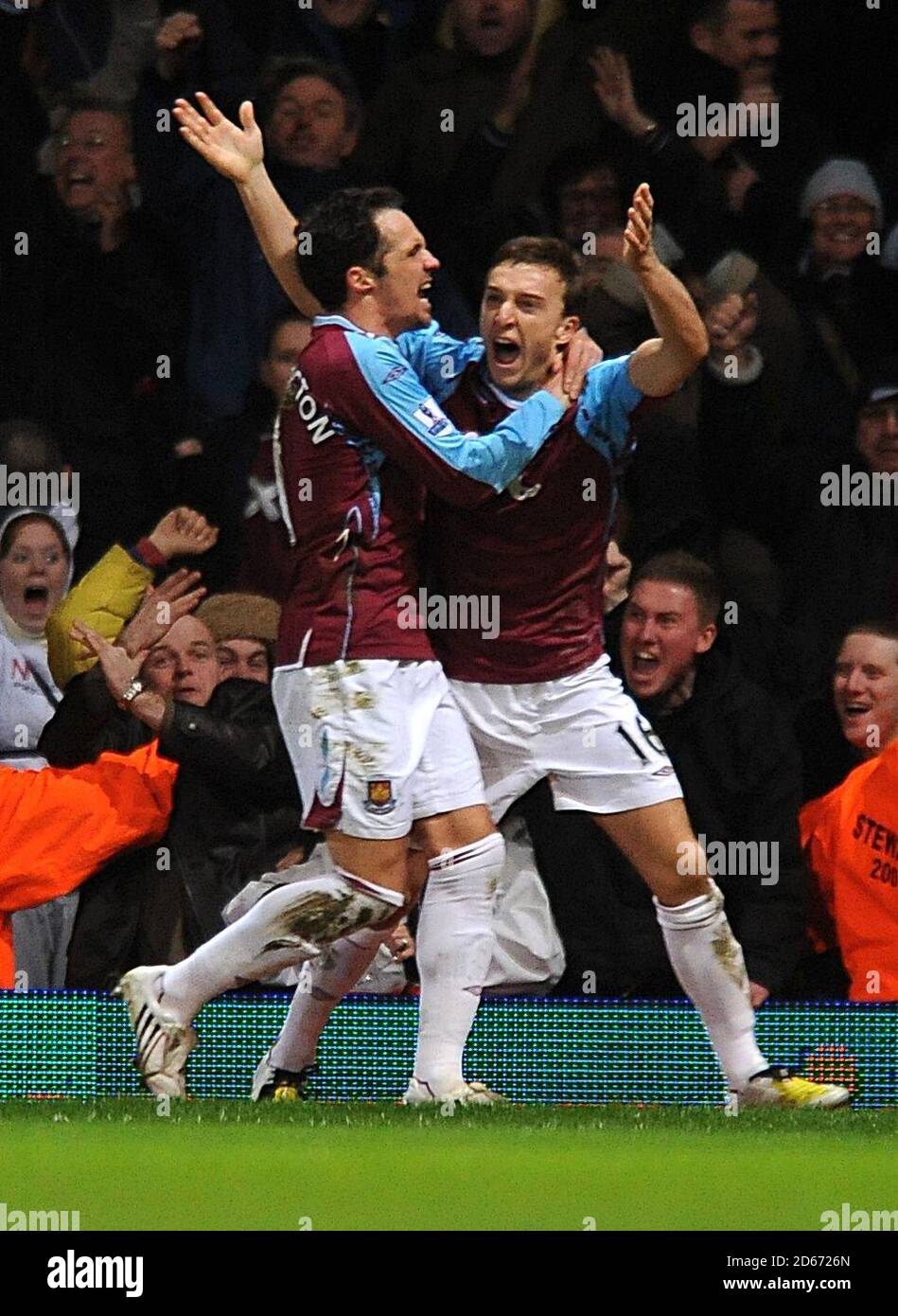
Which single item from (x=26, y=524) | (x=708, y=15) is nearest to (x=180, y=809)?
(x=26, y=524)

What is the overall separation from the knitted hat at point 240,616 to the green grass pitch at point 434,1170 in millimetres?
1874

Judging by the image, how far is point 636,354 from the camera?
6723 millimetres

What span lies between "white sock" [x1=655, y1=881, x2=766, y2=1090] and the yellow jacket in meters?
2.16

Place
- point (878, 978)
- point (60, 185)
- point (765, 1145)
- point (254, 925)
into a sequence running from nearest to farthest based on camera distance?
point (765, 1145) → point (254, 925) → point (878, 978) → point (60, 185)

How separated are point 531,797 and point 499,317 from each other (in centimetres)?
168

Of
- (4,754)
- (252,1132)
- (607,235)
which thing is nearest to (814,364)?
(607,235)

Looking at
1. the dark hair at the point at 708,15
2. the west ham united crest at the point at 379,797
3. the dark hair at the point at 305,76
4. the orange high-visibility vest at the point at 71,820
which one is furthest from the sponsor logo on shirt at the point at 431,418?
the dark hair at the point at 708,15

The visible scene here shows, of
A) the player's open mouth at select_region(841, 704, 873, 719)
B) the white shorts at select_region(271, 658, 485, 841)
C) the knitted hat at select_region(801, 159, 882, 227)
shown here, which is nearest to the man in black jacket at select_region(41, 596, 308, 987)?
the white shorts at select_region(271, 658, 485, 841)

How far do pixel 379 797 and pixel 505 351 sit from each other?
120cm

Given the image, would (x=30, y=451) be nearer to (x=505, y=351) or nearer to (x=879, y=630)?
(x=505, y=351)

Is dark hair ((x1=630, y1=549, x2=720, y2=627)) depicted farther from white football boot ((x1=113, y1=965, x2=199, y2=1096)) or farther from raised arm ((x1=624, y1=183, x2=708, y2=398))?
white football boot ((x1=113, y1=965, x2=199, y2=1096))

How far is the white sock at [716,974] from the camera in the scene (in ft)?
22.4

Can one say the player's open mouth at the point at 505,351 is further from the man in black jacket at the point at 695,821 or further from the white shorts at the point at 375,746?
the man in black jacket at the point at 695,821

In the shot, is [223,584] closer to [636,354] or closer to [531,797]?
[531,797]
